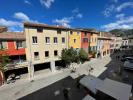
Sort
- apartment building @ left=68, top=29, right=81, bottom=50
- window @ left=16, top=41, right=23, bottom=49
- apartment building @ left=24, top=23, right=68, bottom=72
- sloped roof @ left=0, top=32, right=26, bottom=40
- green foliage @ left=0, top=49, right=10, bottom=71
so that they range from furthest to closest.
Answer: apartment building @ left=68, top=29, right=81, bottom=50 → apartment building @ left=24, top=23, right=68, bottom=72 → window @ left=16, top=41, right=23, bottom=49 → sloped roof @ left=0, top=32, right=26, bottom=40 → green foliage @ left=0, top=49, right=10, bottom=71

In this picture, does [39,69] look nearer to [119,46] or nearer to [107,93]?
[107,93]

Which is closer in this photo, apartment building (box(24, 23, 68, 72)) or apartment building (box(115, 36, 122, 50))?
apartment building (box(24, 23, 68, 72))

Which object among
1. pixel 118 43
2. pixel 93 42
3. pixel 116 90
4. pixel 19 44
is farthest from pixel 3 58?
pixel 118 43

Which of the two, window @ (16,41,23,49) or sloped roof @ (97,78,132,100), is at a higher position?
window @ (16,41,23,49)

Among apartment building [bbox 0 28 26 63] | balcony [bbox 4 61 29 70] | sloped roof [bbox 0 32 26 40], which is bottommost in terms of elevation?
balcony [bbox 4 61 29 70]

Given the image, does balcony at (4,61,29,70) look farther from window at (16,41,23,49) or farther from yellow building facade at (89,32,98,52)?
yellow building facade at (89,32,98,52)

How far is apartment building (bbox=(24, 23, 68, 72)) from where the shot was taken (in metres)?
21.4

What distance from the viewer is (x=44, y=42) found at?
76.9 feet

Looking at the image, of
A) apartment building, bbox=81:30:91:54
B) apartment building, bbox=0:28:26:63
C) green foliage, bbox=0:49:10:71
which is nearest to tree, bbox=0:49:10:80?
green foliage, bbox=0:49:10:71

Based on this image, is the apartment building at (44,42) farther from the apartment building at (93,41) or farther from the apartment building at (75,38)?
the apartment building at (93,41)

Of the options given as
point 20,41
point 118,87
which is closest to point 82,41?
point 20,41

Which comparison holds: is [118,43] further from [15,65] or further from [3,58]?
[3,58]

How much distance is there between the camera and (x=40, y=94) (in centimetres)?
1475

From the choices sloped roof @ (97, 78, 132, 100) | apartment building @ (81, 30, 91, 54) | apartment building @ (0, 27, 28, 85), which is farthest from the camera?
apartment building @ (81, 30, 91, 54)
